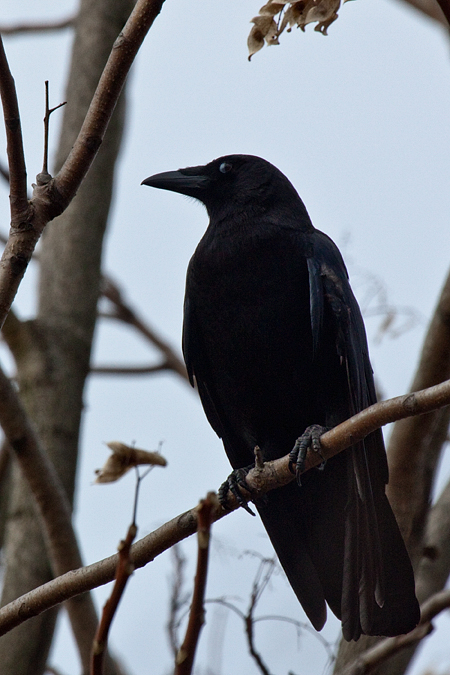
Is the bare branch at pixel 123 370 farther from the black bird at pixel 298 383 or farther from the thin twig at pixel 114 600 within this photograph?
the thin twig at pixel 114 600

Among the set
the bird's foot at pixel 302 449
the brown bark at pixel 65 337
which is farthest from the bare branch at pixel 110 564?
the brown bark at pixel 65 337

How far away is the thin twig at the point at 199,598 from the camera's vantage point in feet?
5.35

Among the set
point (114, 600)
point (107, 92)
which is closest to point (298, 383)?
point (107, 92)

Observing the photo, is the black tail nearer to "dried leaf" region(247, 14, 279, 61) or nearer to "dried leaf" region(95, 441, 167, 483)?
"dried leaf" region(95, 441, 167, 483)

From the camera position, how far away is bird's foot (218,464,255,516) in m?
3.85

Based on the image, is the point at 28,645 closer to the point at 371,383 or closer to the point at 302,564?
the point at 302,564

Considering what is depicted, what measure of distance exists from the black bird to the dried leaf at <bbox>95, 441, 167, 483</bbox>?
0.73 metres

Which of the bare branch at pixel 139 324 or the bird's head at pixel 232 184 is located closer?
the bird's head at pixel 232 184

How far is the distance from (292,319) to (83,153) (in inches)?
65.9

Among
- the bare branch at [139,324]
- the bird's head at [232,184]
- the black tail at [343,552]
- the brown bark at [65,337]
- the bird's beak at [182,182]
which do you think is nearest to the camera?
the black tail at [343,552]

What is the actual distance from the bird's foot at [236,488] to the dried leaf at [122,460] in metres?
0.31

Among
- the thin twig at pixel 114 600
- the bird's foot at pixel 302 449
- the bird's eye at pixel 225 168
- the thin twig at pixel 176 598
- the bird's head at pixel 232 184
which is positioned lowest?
the thin twig at pixel 176 598

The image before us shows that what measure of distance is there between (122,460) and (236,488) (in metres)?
0.55

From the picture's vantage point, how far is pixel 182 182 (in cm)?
532
